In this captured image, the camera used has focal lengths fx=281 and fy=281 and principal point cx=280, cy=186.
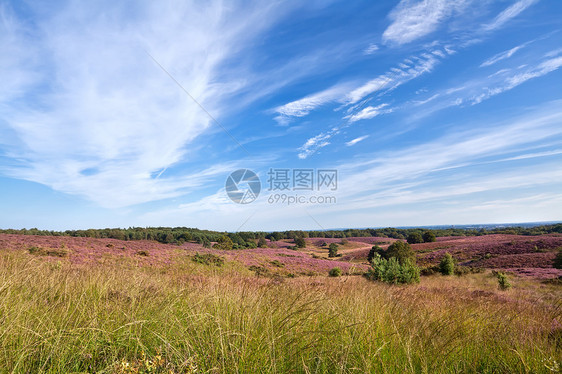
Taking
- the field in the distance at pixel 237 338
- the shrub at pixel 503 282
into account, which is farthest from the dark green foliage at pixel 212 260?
the shrub at pixel 503 282

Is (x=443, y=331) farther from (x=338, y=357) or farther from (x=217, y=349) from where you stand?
(x=217, y=349)

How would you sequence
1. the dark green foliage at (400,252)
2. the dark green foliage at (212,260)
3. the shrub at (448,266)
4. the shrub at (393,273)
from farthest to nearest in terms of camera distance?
the dark green foliage at (400,252), the shrub at (448,266), the shrub at (393,273), the dark green foliage at (212,260)

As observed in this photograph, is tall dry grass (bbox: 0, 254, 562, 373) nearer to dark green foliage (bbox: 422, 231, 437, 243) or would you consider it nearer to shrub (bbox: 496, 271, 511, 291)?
shrub (bbox: 496, 271, 511, 291)

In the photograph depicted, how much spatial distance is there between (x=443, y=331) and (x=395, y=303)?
3.41 feet

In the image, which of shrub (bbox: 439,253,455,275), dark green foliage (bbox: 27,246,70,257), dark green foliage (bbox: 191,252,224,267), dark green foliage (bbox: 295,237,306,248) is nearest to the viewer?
dark green foliage (bbox: 191,252,224,267)

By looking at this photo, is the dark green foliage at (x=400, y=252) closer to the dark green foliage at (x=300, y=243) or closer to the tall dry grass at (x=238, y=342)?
the tall dry grass at (x=238, y=342)

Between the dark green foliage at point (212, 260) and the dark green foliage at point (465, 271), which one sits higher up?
the dark green foliage at point (212, 260)

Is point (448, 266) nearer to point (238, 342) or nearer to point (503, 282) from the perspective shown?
point (503, 282)

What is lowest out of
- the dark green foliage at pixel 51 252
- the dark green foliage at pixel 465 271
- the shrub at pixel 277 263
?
the dark green foliage at pixel 465 271

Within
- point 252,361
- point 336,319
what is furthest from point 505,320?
point 252,361

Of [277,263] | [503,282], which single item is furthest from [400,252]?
[277,263]

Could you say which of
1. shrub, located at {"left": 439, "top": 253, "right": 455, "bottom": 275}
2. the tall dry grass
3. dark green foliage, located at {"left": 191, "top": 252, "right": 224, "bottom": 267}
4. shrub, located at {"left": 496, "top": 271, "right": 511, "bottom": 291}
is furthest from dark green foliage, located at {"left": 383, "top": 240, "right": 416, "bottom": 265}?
the tall dry grass

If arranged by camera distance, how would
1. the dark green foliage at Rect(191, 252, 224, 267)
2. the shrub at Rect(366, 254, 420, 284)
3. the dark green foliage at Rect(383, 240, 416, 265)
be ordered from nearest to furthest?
the dark green foliage at Rect(191, 252, 224, 267)
the shrub at Rect(366, 254, 420, 284)
the dark green foliage at Rect(383, 240, 416, 265)

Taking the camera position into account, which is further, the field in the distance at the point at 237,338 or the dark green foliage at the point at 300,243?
the dark green foliage at the point at 300,243
